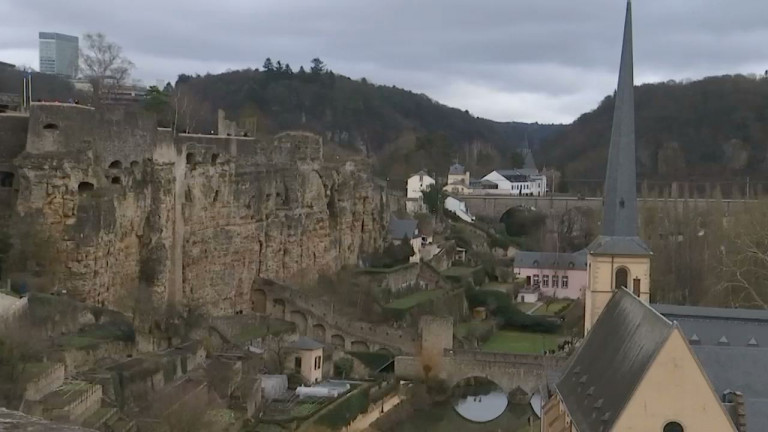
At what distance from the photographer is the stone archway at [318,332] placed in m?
43.5

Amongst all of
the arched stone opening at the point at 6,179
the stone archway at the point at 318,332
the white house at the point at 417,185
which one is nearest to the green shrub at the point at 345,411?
the stone archway at the point at 318,332

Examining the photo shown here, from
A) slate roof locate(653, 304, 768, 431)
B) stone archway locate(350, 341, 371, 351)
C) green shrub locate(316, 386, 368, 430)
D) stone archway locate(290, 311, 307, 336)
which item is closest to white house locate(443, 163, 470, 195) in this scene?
stone archway locate(290, 311, 307, 336)

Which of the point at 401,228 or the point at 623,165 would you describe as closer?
the point at 623,165

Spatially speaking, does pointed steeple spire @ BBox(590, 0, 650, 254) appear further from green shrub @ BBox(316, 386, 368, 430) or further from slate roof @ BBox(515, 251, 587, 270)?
slate roof @ BBox(515, 251, 587, 270)

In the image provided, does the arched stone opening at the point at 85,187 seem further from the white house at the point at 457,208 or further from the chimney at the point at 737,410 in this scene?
the white house at the point at 457,208

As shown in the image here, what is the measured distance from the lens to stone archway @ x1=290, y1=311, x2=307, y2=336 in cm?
4341

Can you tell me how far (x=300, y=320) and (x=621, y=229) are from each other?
19.3 meters

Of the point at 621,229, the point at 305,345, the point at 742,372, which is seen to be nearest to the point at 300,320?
the point at 305,345

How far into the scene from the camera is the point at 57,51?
277 ft

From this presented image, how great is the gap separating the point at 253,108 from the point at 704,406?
85.8 metres

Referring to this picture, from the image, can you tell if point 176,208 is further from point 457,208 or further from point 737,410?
point 457,208

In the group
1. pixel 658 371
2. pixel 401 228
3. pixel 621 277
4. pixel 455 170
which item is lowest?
pixel 658 371

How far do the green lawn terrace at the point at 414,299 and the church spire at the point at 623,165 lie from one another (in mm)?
20321

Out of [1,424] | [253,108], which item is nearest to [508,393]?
[1,424]
